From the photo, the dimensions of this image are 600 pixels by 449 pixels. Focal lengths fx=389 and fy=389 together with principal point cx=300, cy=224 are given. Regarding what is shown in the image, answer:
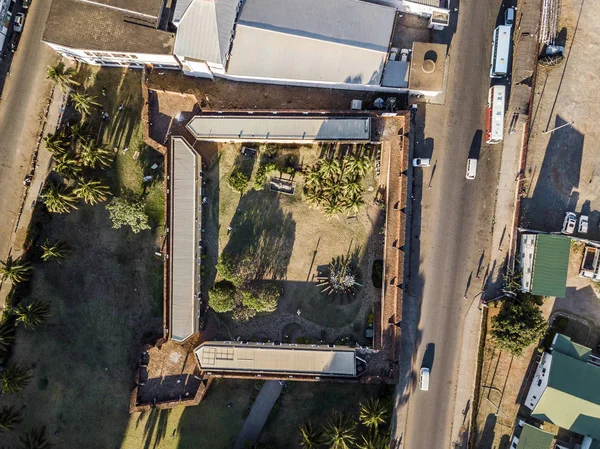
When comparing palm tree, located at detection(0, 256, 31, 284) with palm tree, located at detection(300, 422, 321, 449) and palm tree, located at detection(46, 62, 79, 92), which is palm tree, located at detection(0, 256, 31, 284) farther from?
palm tree, located at detection(300, 422, 321, 449)

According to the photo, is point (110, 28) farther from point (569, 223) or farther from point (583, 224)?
point (583, 224)

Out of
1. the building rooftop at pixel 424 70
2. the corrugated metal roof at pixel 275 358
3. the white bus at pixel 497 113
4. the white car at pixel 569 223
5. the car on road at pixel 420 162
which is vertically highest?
the building rooftop at pixel 424 70

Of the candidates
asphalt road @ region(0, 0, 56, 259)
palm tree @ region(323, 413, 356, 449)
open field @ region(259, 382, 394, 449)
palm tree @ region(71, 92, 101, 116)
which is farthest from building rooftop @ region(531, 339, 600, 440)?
asphalt road @ region(0, 0, 56, 259)

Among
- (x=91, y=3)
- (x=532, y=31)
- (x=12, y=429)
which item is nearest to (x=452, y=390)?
(x=532, y=31)

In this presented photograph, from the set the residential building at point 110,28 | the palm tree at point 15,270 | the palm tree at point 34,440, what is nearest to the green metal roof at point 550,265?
the residential building at point 110,28

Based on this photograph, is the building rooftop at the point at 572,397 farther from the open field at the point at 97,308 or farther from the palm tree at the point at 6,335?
the palm tree at the point at 6,335

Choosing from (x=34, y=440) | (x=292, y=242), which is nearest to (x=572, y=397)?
(x=292, y=242)
